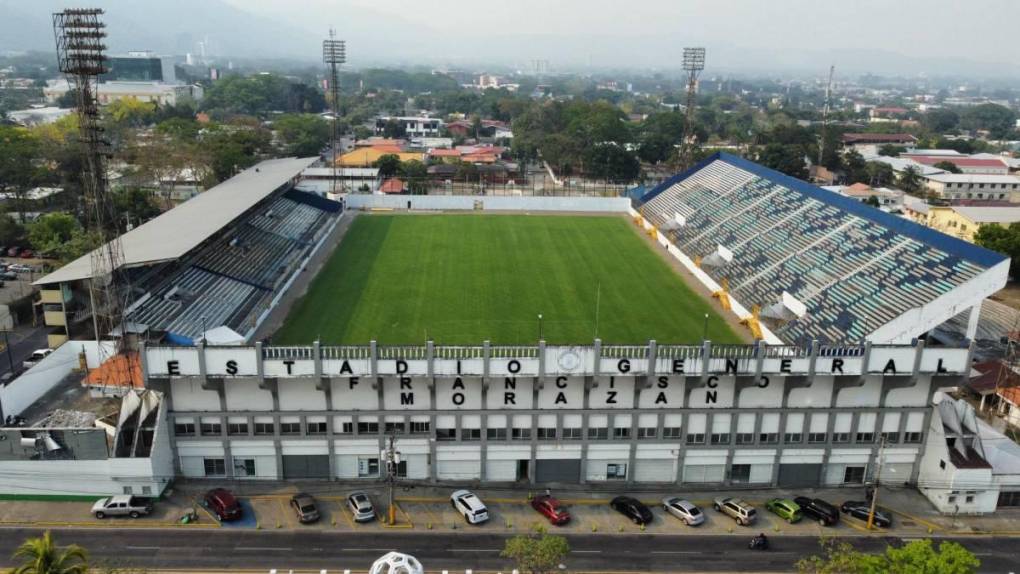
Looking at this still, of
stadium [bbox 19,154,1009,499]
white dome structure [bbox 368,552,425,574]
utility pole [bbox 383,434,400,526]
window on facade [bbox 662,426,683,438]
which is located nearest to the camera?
white dome structure [bbox 368,552,425,574]

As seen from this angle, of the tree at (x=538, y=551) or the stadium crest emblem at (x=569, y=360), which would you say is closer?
the tree at (x=538, y=551)

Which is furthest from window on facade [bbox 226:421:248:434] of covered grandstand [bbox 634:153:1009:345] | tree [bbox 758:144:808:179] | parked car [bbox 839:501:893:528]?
tree [bbox 758:144:808:179]

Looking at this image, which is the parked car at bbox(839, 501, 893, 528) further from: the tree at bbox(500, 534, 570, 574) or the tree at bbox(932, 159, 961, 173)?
the tree at bbox(932, 159, 961, 173)

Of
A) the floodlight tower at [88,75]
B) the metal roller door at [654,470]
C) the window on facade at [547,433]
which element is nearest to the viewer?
the floodlight tower at [88,75]

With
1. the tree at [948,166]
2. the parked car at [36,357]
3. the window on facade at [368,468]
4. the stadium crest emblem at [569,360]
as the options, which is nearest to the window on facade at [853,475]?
the stadium crest emblem at [569,360]

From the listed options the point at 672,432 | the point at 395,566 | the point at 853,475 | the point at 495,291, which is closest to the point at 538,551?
the point at 395,566

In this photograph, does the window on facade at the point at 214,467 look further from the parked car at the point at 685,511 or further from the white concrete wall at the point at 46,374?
the parked car at the point at 685,511

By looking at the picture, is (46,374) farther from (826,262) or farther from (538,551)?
(826,262)

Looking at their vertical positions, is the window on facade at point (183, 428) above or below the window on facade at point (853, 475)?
above
